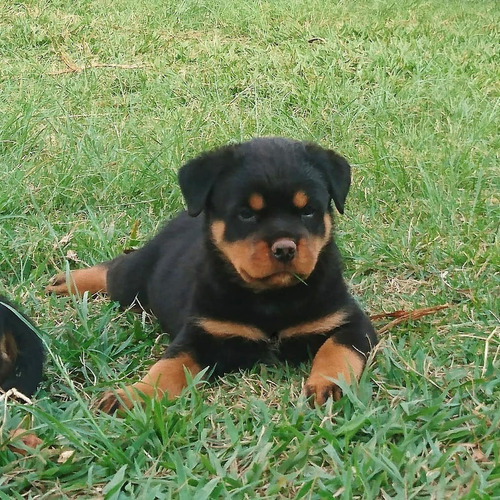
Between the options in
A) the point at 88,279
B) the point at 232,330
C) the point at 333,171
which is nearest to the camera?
the point at 232,330

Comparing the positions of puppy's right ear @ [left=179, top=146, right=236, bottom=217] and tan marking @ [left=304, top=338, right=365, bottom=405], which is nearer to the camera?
tan marking @ [left=304, top=338, right=365, bottom=405]

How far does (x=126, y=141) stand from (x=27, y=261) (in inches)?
63.9

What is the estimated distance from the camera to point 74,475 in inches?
84.3

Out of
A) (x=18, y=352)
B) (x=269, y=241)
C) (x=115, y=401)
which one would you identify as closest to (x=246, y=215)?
(x=269, y=241)

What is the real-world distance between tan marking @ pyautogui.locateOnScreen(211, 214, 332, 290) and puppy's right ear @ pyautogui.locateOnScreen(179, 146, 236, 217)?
14cm

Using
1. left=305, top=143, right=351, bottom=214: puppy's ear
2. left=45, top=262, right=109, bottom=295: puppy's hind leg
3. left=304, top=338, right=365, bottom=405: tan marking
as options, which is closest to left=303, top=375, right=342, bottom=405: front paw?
left=304, top=338, right=365, bottom=405: tan marking

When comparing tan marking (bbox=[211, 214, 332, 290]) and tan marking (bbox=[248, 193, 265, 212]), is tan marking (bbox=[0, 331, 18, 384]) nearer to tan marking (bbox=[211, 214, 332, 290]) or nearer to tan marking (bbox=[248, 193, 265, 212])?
tan marking (bbox=[211, 214, 332, 290])

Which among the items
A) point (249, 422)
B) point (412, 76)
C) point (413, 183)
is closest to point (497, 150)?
point (413, 183)

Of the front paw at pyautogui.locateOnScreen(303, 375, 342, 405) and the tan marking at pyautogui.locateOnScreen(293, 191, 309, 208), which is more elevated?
the tan marking at pyautogui.locateOnScreen(293, 191, 309, 208)

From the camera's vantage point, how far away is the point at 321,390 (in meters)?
2.54

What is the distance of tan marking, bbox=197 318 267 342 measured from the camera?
2902 mm

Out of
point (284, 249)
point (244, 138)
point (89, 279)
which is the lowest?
point (89, 279)

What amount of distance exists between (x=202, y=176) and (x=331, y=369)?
893mm

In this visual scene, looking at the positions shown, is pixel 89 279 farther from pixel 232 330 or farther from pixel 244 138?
pixel 244 138
